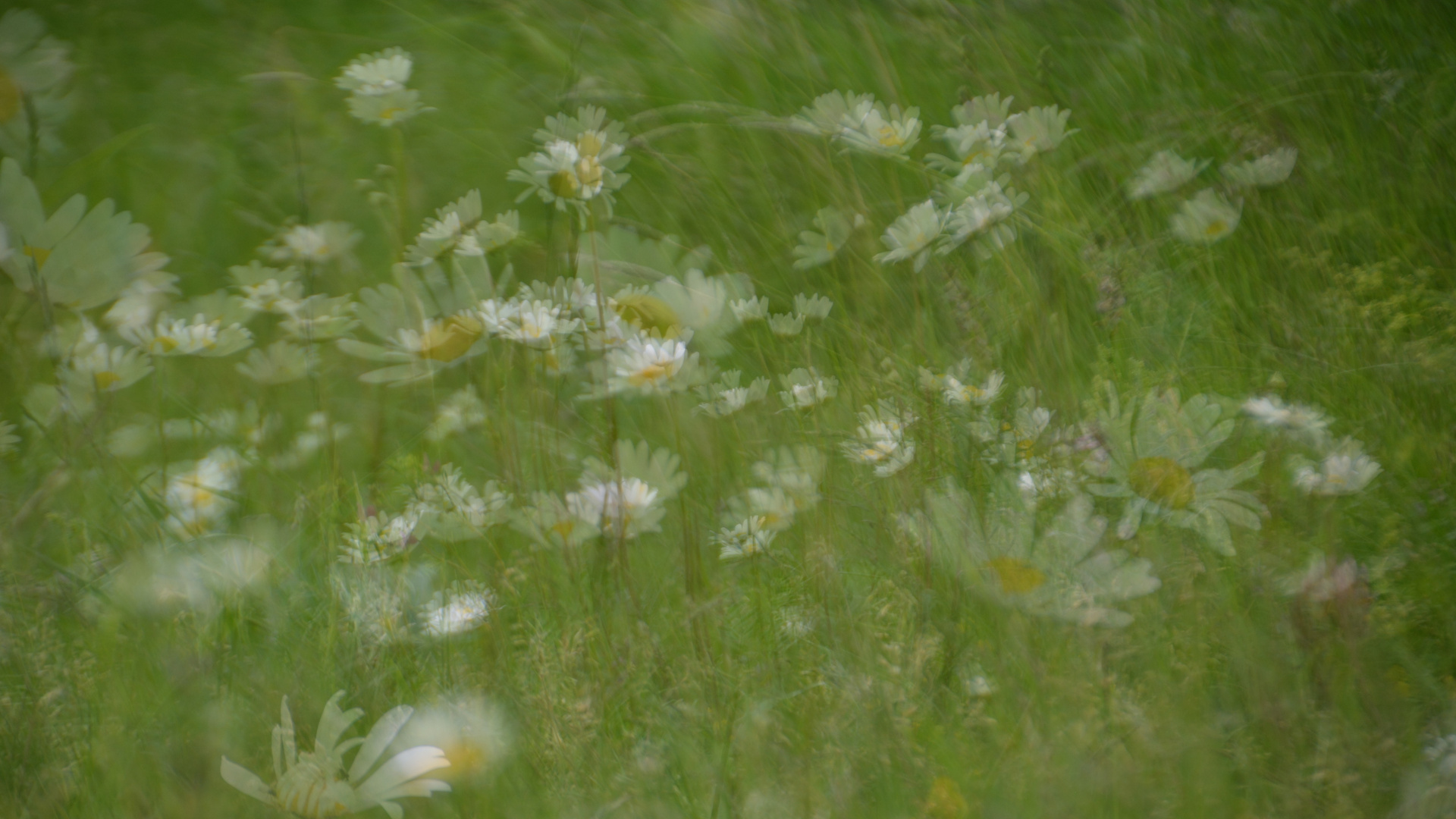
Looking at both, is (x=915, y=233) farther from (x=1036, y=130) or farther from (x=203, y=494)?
(x=203, y=494)

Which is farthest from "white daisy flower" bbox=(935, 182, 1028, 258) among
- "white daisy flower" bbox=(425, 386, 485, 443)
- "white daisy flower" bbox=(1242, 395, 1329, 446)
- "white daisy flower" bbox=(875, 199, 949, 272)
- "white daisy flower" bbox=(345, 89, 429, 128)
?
"white daisy flower" bbox=(345, 89, 429, 128)

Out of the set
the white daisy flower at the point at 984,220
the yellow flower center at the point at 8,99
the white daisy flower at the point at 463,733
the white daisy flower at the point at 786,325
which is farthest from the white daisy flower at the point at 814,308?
the yellow flower center at the point at 8,99

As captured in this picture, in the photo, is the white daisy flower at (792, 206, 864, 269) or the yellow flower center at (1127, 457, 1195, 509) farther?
the white daisy flower at (792, 206, 864, 269)

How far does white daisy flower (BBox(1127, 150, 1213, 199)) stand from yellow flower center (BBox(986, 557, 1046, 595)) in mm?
586

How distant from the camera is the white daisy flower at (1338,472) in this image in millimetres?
564

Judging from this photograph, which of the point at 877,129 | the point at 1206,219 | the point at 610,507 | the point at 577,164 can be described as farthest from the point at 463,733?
the point at 1206,219

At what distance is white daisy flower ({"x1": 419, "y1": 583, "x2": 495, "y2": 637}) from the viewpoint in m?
0.56

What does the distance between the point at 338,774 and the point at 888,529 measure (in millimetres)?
350

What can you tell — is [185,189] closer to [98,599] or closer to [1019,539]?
[98,599]

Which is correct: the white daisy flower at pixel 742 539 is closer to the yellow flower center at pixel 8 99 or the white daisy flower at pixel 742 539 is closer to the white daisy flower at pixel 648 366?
the white daisy flower at pixel 648 366

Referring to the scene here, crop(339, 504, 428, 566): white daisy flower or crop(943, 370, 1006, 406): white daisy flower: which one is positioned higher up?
crop(943, 370, 1006, 406): white daisy flower

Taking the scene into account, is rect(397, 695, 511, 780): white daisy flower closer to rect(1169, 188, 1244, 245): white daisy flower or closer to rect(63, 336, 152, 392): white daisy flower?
rect(63, 336, 152, 392): white daisy flower

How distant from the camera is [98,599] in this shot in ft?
1.95

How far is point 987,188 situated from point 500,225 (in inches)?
17.1
